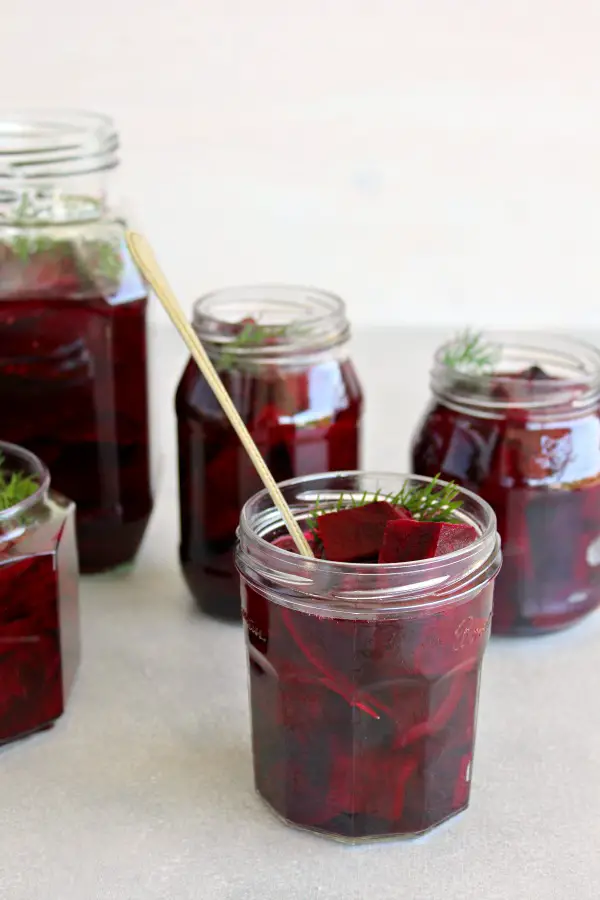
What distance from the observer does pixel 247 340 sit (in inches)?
38.0

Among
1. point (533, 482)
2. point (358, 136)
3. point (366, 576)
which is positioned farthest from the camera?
point (358, 136)

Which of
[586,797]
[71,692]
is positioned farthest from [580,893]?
[71,692]

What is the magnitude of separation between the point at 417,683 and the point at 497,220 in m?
Answer: 1.19

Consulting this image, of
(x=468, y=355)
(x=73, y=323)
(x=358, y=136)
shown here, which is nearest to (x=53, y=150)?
(x=73, y=323)

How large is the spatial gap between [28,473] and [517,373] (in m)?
0.40

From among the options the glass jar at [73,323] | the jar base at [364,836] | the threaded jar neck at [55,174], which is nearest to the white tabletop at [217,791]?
the jar base at [364,836]

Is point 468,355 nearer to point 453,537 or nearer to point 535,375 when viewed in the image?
point 535,375

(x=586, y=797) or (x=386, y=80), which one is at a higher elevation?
(x=386, y=80)

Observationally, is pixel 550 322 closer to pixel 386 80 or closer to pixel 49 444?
pixel 386 80

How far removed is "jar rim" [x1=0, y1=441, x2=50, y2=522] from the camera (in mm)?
834

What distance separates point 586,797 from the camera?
2.68 ft

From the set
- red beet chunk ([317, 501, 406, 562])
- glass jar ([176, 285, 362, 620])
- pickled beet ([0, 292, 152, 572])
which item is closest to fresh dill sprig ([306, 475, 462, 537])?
red beet chunk ([317, 501, 406, 562])

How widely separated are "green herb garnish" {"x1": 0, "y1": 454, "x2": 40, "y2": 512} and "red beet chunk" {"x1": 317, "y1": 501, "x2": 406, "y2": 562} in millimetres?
219

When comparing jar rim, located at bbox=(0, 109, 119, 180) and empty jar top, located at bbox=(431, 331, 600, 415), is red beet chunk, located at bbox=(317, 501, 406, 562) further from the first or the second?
jar rim, located at bbox=(0, 109, 119, 180)
